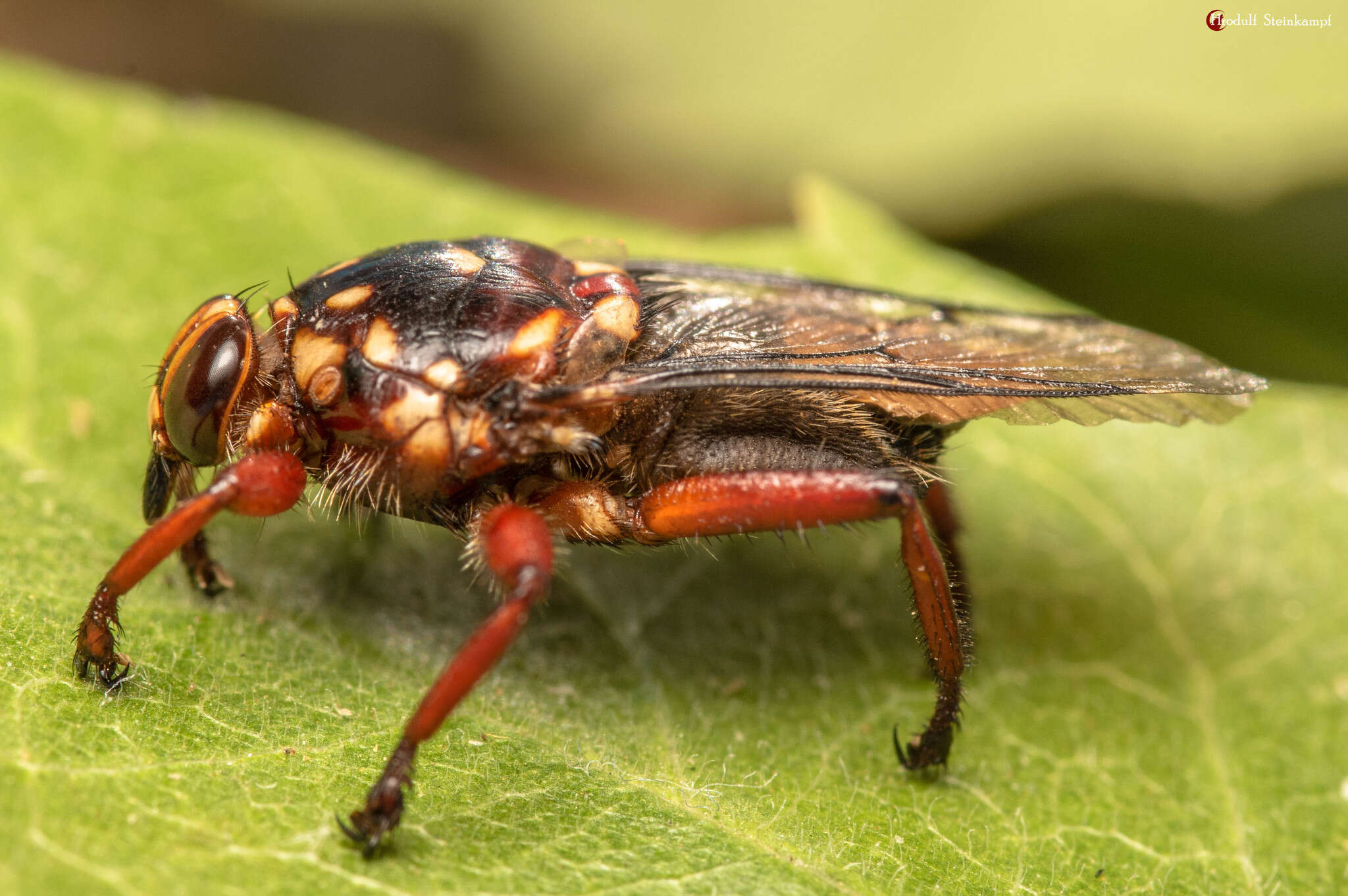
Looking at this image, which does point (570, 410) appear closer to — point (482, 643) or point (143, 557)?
point (482, 643)

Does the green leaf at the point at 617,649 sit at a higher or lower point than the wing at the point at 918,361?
lower

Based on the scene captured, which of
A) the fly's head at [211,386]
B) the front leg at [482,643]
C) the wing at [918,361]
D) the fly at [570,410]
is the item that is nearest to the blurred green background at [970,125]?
the wing at [918,361]

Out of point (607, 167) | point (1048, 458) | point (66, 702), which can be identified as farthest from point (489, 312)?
point (607, 167)

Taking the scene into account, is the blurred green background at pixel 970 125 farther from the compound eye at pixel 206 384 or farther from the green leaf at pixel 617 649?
the compound eye at pixel 206 384

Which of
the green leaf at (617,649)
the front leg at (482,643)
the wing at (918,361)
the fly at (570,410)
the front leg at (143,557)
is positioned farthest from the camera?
the wing at (918,361)

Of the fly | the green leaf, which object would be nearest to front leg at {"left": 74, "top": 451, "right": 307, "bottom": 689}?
the fly

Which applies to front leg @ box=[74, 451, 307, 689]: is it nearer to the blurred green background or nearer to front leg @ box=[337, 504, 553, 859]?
front leg @ box=[337, 504, 553, 859]

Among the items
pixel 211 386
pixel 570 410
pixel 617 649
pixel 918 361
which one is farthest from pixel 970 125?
pixel 211 386
